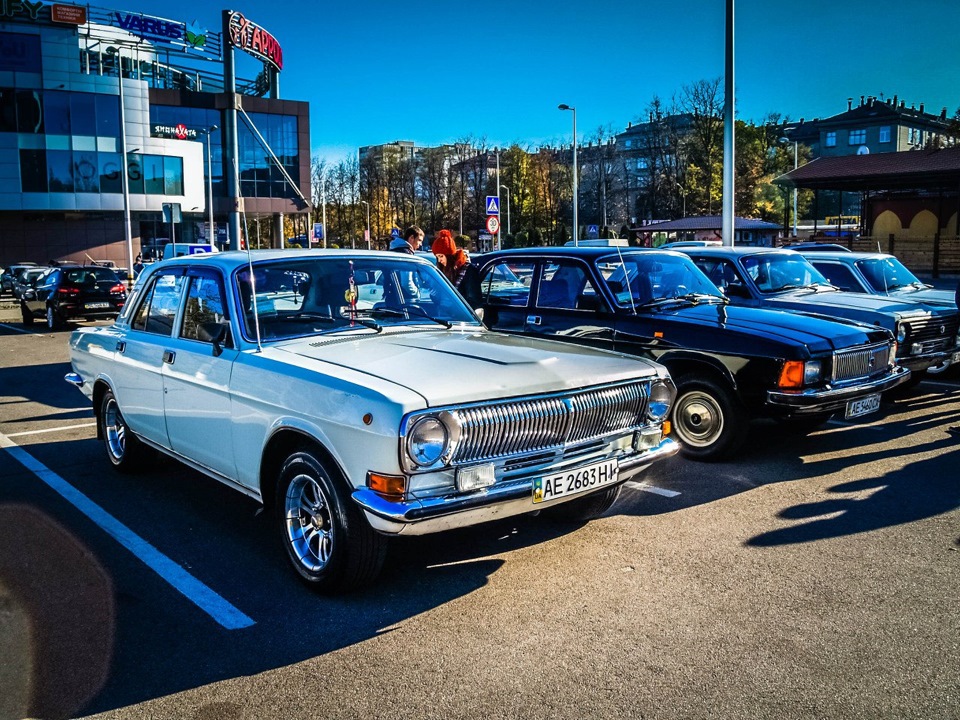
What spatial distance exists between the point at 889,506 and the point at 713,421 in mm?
1590

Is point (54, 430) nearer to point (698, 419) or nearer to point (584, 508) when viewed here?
point (584, 508)

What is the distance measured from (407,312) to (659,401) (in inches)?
68.7

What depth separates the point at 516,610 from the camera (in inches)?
162

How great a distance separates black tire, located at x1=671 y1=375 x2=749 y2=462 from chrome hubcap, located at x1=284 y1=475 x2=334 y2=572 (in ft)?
12.0

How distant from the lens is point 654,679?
3418mm

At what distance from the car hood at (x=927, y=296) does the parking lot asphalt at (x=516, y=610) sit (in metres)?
4.57

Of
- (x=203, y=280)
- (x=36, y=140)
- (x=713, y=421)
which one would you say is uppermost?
(x=36, y=140)

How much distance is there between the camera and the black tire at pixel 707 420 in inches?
270

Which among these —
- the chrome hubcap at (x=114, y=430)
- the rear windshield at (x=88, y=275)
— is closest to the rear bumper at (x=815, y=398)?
the chrome hubcap at (x=114, y=430)

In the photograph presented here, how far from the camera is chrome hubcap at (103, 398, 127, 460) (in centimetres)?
654

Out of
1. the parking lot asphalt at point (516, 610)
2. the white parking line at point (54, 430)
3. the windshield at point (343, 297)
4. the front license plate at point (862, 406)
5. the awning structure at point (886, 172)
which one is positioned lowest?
the parking lot asphalt at point (516, 610)

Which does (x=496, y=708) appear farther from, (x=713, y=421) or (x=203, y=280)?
(x=713, y=421)

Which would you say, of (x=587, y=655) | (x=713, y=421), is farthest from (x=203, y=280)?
(x=713, y=421)

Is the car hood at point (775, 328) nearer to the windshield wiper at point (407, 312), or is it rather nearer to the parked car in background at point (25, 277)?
the windshield wiper at point (407, 312)
